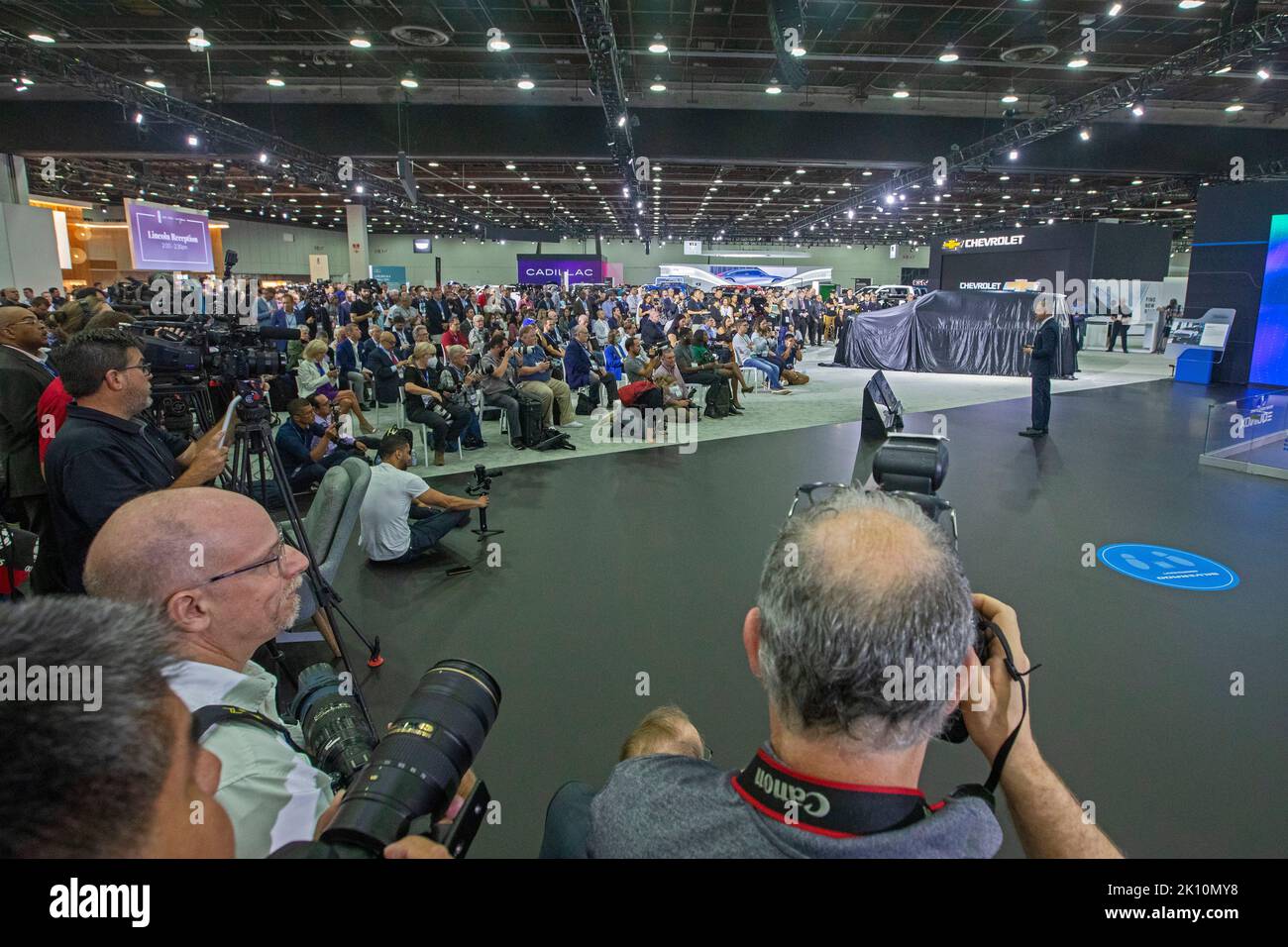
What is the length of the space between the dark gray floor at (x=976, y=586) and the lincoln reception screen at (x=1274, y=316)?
28.8 feet

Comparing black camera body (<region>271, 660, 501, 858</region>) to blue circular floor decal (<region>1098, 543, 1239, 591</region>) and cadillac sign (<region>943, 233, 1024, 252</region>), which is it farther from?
cadillac sign (<region>943, 233, 1024, 252</region>)

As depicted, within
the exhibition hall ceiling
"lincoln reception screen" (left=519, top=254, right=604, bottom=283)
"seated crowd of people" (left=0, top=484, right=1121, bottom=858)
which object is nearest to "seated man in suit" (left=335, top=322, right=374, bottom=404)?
the exhibition hall ceiling

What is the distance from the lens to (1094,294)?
21.3 meters

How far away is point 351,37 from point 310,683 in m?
11.5

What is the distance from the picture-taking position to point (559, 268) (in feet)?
89.6

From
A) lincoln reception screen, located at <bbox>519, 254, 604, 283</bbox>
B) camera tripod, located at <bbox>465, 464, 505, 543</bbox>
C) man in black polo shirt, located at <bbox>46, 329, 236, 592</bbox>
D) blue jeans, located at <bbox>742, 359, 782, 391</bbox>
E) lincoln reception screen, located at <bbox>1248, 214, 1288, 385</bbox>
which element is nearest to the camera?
man in black polo shirt, located at <bbox>46, 329, 236, 592</bbox>

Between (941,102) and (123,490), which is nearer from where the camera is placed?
(123,490)

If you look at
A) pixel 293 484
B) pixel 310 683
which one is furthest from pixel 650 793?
pixel 293 484

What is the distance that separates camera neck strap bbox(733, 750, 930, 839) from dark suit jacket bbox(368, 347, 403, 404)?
8.69 metres

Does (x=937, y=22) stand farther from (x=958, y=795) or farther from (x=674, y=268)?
(x=674, y=268)

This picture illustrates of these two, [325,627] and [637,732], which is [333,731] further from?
[325,627]

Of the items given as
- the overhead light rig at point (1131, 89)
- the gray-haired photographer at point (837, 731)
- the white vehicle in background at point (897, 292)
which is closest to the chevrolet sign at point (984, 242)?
the white vehicle in background at point (897, 292)

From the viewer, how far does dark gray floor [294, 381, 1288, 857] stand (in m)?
A: 2.45
